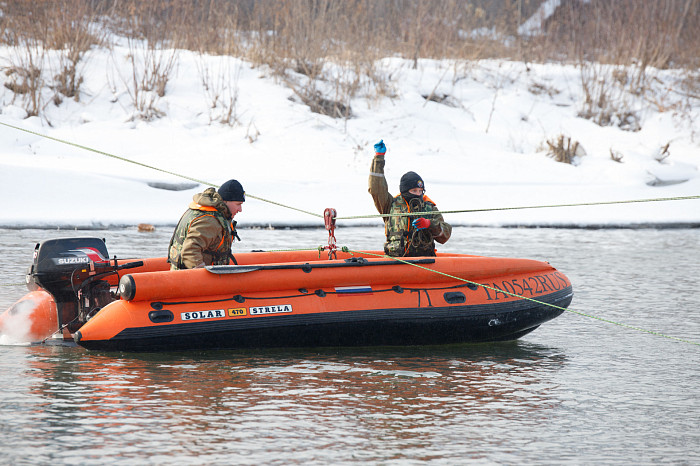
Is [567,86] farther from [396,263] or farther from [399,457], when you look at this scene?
[399,457]

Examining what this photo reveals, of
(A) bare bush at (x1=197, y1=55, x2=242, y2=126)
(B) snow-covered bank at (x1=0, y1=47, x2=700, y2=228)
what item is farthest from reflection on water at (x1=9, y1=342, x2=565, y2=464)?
(A) bare bush at (x1=197, y1=55, x2=242, y2=126)

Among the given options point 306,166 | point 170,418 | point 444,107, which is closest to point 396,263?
point 170,418

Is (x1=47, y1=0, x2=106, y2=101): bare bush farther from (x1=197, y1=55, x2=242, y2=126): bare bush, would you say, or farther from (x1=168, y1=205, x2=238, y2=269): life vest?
(x1=168, y1=205, x2=238, y2=269): life vest

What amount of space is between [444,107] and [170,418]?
15916 millimetres

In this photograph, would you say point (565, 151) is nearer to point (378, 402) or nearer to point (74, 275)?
point (74, 275)

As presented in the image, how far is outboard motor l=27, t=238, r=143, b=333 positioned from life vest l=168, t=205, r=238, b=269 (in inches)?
17.3

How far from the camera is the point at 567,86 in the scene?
824 inches

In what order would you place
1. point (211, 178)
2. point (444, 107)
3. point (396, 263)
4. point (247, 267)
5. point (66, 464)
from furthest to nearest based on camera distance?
point (444, 107)
point (211, 178)
point (396, 263)
point (247, 267)
point (66, 464)

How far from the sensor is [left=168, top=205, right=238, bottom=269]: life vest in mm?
6266

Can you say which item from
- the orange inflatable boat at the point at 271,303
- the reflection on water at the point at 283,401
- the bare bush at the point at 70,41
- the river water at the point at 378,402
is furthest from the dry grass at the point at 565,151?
the reflection on water at the point at 283,401

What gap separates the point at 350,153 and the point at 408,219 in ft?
33.6

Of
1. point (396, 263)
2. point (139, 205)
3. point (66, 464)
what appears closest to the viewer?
point (66, 464)

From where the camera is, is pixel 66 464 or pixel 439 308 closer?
pixel 66 464

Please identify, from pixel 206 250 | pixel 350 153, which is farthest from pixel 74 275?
pixel 350 153
